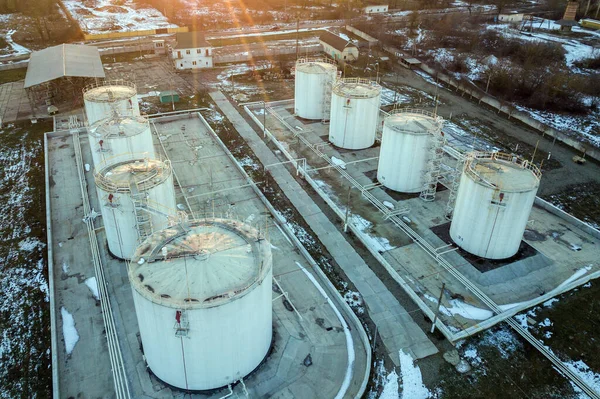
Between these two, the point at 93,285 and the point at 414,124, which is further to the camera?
the point at 414,124

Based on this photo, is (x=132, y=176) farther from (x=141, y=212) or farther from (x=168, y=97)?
(x=168, y=97)

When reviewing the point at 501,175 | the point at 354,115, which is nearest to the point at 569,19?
the point at 354,115

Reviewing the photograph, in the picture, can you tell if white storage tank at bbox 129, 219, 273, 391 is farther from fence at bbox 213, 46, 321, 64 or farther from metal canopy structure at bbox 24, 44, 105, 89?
fence at bbox 213, 46, 321, 64

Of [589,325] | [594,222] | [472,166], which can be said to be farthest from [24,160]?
[594,222]

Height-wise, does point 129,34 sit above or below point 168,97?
above

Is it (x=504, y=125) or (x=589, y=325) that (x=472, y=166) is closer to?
(x=589, y=325)

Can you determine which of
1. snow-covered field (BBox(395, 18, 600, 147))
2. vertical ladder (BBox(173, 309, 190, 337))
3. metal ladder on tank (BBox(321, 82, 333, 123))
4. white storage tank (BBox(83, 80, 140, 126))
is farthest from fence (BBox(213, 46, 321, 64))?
vertical ladder (BBox(173, 309, 190, 337))
